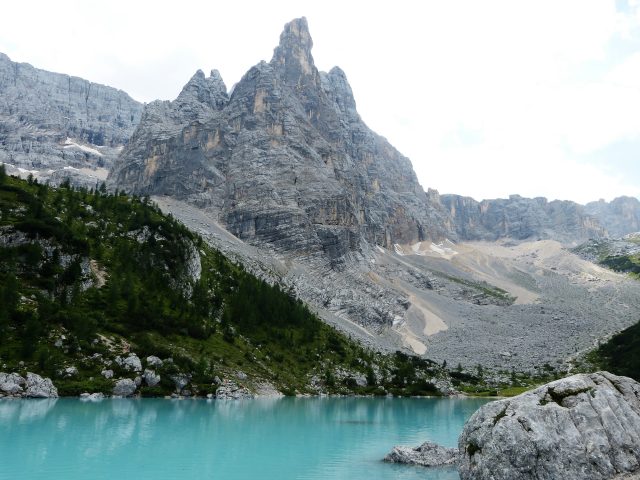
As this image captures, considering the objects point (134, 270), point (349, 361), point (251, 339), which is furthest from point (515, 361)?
A: point (134, 270)

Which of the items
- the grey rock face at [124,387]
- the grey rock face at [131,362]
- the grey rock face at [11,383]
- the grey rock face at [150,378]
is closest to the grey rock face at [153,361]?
the grey rock face at [131,362]

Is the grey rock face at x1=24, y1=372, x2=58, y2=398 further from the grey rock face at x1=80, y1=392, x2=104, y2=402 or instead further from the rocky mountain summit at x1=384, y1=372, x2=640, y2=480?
the rocky mountain summit at x1=384, y1=372, x2=640, y2=480

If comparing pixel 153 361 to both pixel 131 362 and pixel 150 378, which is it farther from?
pixel 131 362

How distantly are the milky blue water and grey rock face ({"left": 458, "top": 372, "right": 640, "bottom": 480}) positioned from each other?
282 inches

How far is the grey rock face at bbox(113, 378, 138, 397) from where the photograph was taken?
6212 centimetres

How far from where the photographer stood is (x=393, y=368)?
125 metres

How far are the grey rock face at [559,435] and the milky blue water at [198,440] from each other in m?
7.17

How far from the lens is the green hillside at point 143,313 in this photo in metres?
64.2

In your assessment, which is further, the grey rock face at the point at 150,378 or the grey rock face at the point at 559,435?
the grey rock face at the point at 150,378

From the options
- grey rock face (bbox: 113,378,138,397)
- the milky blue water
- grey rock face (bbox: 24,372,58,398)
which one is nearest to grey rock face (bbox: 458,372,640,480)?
the milky blue water

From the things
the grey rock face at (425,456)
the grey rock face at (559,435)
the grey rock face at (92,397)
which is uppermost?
the grey rock face at (559,435)

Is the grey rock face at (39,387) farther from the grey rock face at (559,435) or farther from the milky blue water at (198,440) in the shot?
the grey rock face at (559,435)

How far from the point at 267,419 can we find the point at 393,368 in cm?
7381

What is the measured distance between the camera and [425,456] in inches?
1409
